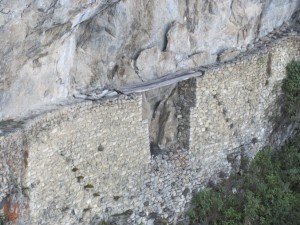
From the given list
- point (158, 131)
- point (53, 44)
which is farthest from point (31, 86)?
point (158, 131)

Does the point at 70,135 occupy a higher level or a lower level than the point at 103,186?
higher

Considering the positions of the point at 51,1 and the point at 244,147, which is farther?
the point at 244,147

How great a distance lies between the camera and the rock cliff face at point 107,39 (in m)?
8.96

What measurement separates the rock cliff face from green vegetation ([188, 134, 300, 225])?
249 centimetres

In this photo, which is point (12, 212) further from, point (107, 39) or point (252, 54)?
point (252, 54)

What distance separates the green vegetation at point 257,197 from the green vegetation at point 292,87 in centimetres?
101

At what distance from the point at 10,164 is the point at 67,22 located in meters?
2.25

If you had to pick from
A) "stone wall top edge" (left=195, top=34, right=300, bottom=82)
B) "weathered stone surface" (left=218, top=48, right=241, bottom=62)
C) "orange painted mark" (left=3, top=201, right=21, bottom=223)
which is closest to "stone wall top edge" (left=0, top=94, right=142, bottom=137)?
"orange painted mark" (left=3, top=201, right=21, bottom=223)

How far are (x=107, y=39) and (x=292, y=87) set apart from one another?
472 cm

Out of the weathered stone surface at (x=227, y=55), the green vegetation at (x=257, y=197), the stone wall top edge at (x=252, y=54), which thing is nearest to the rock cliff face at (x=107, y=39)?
the weathered stone surface at (x=227, y=55)

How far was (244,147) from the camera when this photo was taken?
42.9ft

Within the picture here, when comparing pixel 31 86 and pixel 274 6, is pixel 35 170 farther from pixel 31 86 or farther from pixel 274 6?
pixel 274 6

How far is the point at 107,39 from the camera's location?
10.5m

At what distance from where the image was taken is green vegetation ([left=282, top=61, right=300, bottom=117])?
43.9ft
